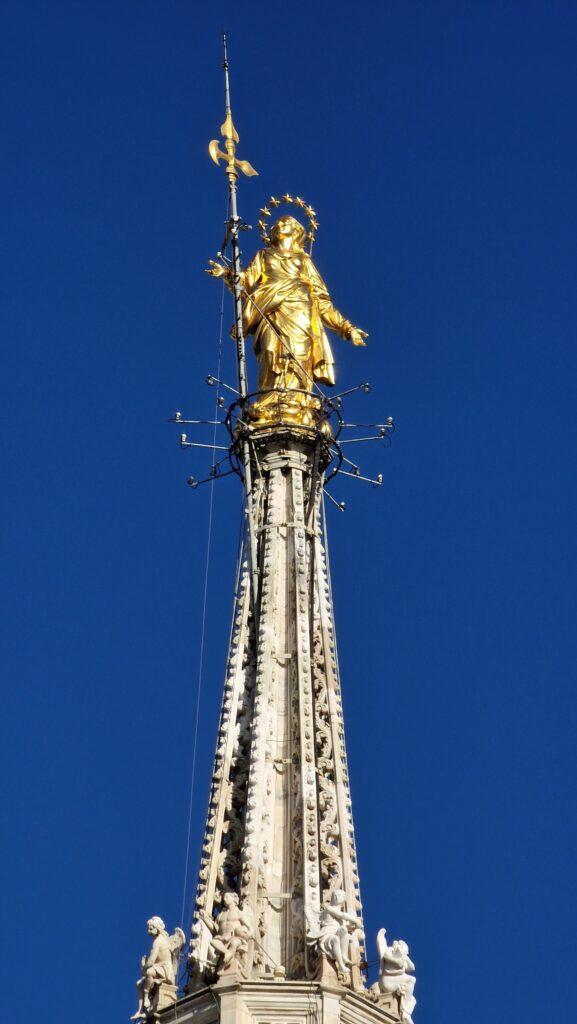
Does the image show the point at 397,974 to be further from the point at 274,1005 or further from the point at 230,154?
the point at 230,154

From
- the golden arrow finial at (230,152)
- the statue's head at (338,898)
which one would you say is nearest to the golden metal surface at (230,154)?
the golden arrow finial at (230,152)

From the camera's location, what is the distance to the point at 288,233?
75438mm

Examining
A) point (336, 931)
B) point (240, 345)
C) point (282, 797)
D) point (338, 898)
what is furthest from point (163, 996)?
point (240, 345)

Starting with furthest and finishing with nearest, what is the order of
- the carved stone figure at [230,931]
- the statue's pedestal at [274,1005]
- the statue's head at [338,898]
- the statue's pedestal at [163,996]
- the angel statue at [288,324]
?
the angel statue at [288,324]
the statue's head at [338,898]
the statue's pedestal at [163,996]
the carved stone figure at [230,931]
the statue's pedestal at [274,1005]

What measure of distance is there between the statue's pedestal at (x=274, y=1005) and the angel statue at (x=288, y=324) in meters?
17.3

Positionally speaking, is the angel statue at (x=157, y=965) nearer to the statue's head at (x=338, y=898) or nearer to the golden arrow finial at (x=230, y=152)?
the statue's head at (x=338, y=898)

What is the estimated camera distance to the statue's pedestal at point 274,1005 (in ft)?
188

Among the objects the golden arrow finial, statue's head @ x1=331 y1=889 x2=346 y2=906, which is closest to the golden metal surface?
the golden arrow finial

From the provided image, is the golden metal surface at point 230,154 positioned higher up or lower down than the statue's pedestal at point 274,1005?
higher up

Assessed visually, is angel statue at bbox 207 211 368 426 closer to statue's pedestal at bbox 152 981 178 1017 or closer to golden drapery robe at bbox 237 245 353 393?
golden drapery robe at bbox 237 245 353 393

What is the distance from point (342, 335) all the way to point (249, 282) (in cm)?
281

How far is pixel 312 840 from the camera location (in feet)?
204

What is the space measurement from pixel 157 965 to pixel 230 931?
1877 millimetres

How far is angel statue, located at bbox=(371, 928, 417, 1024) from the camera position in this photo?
5975 centimetres
